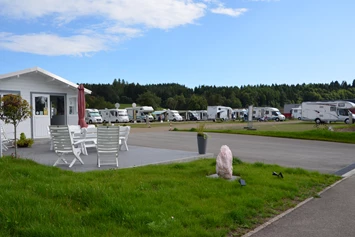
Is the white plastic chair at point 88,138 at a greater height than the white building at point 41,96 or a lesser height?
lesser

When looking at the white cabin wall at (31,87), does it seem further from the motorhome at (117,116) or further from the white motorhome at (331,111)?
the motorhome at (117,116)

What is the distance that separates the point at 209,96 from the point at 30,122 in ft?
297

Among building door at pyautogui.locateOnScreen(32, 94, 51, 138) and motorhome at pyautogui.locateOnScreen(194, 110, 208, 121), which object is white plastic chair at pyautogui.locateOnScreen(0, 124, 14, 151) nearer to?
building door at pyautogui.locateOnScreen(32, 94, 51, 138)

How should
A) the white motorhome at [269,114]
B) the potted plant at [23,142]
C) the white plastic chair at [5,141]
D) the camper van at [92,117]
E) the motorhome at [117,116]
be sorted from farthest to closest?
1. the white motorhome at [269,114]
2. the motorhome at [117,116]
3. the camper van at [92,117]
4. the potted plant at [23,142]
5. the white plastic chair at [5,141]

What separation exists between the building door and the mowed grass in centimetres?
938

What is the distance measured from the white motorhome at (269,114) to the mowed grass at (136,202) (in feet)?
173

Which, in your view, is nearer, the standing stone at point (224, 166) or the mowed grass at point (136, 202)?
the mowed grass at point (136, 202)

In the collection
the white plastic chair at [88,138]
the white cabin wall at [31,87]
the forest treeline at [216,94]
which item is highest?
the forest treeline at [216,94]

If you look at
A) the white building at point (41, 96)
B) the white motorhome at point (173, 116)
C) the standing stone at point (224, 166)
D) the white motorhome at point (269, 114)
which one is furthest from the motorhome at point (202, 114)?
the standing stone at point (224, 166)

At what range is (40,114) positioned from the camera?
15602mm

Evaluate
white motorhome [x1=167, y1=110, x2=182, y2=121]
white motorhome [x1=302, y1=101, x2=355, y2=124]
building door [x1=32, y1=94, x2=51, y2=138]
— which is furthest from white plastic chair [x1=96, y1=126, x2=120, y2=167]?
white motorhome [x1=167, y1=110, x2=182, y2=121]

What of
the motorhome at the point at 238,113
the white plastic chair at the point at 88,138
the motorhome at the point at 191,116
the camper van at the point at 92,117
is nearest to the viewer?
the white plastic chair at the point at 88,138

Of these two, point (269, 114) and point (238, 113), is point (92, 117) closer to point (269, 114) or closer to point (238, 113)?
point (238, 113)

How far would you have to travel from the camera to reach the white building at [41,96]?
47.9 feet
